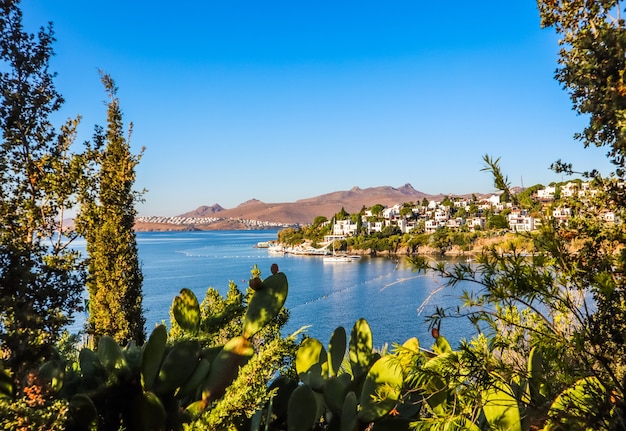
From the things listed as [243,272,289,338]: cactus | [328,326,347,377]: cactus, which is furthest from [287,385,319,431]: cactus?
[328,326,347,377]: cactus

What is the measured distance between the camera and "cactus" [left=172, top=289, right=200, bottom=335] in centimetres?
361

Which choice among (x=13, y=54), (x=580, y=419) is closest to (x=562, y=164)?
(x=580, y=419)

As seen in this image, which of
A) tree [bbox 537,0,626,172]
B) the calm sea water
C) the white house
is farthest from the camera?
the white house

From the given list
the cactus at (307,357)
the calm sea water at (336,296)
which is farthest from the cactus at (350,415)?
the calm sea water at (336,296)

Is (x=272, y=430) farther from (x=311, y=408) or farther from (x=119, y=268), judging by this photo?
(x=119, y=268)

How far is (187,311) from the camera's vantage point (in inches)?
143

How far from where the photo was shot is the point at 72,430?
2.47 metres

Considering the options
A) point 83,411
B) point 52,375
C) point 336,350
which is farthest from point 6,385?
point 336,350

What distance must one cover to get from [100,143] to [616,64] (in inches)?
181

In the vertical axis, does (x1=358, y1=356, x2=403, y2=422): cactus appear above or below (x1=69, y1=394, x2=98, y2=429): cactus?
below

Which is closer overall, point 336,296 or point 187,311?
point 187,311

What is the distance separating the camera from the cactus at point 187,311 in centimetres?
361

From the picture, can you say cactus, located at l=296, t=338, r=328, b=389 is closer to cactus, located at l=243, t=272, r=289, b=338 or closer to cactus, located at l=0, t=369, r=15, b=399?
cactus, located at l=243, t=272, r=289, b=338

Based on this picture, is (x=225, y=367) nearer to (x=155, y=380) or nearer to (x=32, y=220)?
(x=155, y=380)
